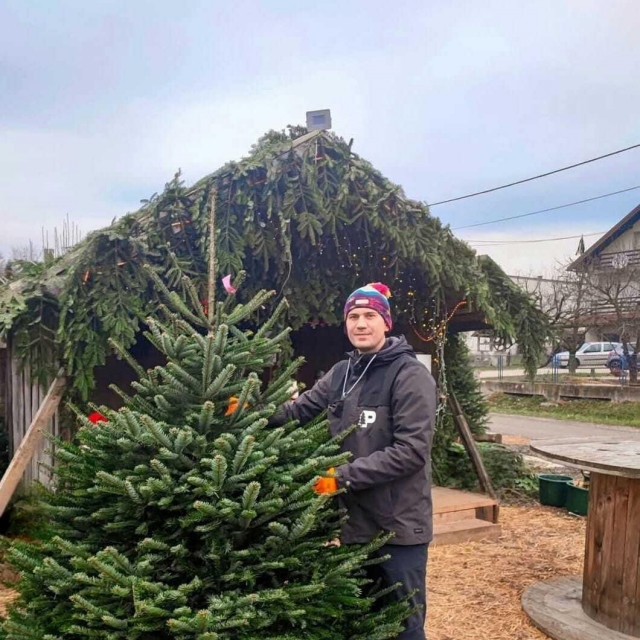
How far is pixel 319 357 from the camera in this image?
8.12m

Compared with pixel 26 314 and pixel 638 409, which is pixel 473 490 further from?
pixel 638 409

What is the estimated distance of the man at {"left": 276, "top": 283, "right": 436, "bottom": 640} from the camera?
2738mm

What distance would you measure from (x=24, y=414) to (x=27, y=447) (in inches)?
47.0

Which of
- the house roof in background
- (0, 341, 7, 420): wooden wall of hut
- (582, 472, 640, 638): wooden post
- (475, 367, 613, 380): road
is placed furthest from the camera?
(475, 367, 613, 380): road

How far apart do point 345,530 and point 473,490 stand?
592cm

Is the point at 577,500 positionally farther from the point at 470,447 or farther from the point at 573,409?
the point at 573,409

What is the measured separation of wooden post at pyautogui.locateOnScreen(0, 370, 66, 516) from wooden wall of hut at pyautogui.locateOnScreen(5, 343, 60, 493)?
427 millimetres

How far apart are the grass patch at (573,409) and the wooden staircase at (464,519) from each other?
1084 centimetres

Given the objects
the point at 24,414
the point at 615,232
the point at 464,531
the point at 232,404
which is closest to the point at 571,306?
the point at 615,232

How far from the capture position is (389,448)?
9.01 ft

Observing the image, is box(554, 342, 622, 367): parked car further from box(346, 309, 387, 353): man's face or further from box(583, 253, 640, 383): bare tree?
box(346, 309, 387, 353): man's face

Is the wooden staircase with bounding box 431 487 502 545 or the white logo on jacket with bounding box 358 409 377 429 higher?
the white logo on jacket with bounding box 358 409 377 429

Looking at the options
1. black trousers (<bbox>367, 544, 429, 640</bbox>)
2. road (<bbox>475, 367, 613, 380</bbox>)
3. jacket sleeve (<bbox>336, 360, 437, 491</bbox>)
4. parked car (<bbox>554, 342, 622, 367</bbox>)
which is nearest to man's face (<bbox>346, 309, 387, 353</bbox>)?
jacket sleeve (<bbox>336, 360, 437, 491</bbox>)

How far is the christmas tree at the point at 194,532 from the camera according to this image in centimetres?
220
